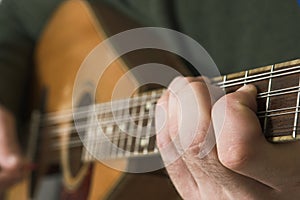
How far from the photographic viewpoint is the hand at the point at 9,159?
3.45 ft

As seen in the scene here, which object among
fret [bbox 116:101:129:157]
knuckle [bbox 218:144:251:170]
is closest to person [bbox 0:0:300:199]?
knuckle [bbox 218:144:251:170]

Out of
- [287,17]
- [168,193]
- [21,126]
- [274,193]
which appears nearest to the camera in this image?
[274,193]

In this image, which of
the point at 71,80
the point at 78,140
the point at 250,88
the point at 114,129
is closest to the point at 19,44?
the point at 71,80

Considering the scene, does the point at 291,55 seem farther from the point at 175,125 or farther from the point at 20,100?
the point at 20,100

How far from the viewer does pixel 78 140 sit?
922 mm

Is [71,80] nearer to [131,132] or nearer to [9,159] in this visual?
[9,159]

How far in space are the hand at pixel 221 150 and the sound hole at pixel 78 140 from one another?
0.27 metres

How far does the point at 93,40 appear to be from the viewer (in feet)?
3.12

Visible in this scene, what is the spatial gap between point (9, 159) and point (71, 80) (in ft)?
0.60

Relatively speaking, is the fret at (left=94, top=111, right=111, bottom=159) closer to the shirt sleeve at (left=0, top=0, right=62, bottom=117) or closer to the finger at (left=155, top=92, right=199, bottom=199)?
the finger at (left=155, top=92, right=199, bottom=199)

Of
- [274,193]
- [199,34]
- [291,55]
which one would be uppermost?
[199,34]

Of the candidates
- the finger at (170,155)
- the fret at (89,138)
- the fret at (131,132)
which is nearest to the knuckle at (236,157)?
the finger at (170,155)

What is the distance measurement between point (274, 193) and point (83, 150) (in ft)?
1.25

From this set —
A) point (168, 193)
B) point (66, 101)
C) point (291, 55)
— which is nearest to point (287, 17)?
point (291, 55)
